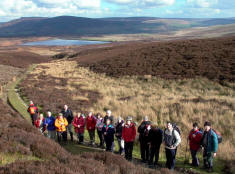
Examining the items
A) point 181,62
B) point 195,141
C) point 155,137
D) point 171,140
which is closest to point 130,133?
point 155,137

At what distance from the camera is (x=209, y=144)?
7273 millimetres

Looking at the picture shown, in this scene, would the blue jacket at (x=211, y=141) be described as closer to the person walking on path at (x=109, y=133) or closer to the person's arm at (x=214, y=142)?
the person's arm at (x=214, y=142)

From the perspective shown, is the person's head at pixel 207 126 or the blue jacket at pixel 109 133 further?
the blue jacket at pixel 109 133

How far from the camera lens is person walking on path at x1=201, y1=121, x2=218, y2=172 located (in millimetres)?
7156

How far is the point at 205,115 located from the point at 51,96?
1331 centimetres


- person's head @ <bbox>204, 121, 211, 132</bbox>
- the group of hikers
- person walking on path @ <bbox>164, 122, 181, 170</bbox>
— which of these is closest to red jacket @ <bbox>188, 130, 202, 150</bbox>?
the group of hikers

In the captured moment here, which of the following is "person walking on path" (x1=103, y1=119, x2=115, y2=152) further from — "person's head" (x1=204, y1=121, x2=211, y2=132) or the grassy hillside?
"person's head" (x1=204, y1=121, x2=211, y2=132)

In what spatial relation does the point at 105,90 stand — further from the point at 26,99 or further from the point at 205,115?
Answer: the point at 205,115

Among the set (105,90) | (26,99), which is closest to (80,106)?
(26,99)

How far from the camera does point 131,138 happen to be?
8547 mm

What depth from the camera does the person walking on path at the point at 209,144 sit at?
716 cm

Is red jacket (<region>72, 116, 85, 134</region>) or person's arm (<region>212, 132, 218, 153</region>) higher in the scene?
person's arm (<region>212, 132, 218, 153</region>)

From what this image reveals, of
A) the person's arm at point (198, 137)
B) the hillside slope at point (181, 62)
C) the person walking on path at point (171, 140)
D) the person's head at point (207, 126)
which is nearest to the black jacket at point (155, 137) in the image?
the person walking on path at point (171, 140)

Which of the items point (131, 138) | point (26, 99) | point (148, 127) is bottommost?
point (26, 99)
